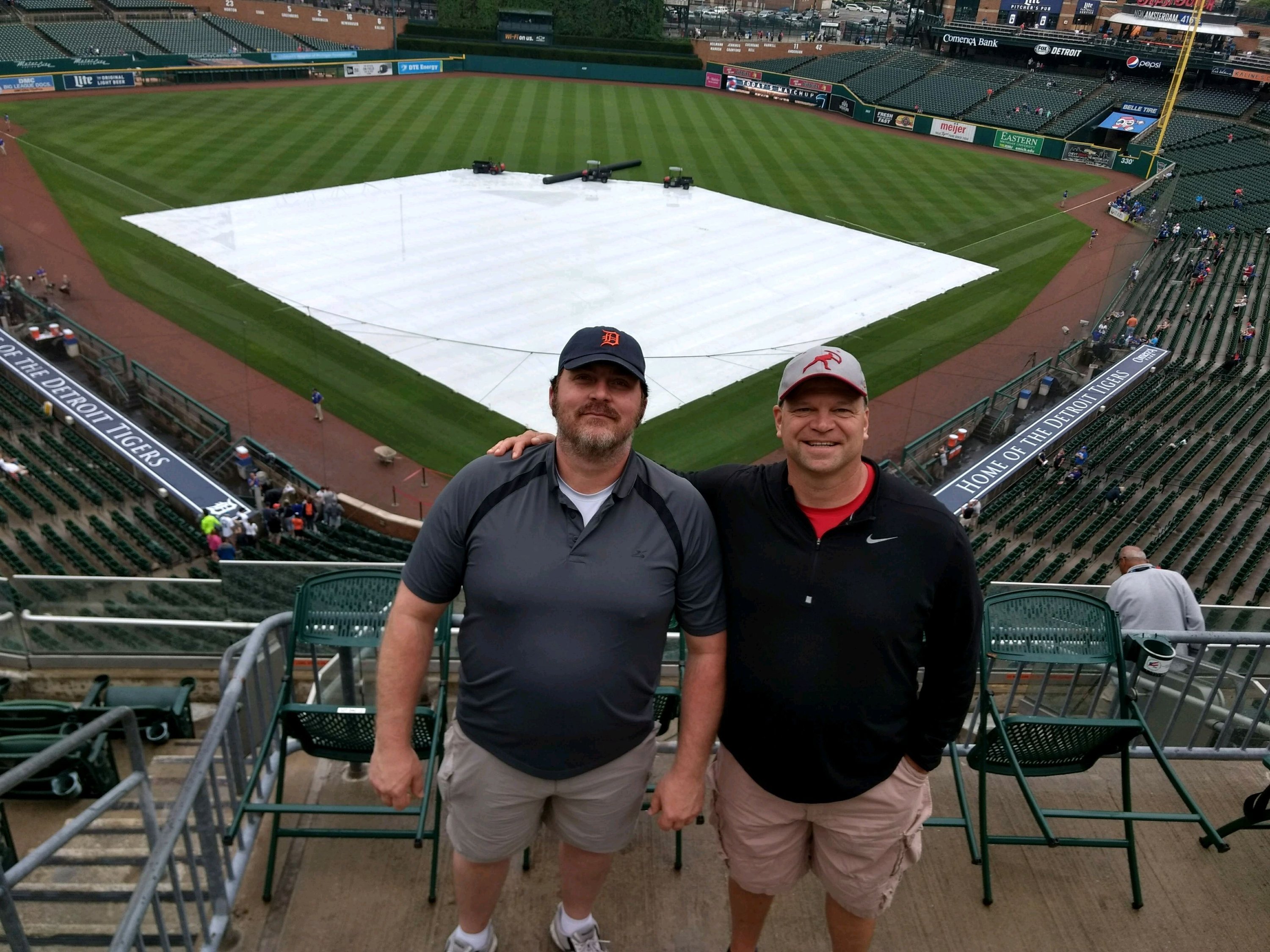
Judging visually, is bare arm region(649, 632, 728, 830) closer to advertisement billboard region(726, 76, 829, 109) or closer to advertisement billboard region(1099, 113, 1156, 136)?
advertisement billboard region(1099, 113, 1156, 136)

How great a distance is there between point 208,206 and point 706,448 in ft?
68.7

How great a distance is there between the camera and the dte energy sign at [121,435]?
52.0 ft

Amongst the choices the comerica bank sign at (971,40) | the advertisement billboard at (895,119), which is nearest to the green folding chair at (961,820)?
the advertisement billboard at (895,119)

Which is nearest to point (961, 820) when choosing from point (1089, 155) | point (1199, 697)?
point (1199, 697)

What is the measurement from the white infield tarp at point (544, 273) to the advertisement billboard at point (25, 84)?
22.3m

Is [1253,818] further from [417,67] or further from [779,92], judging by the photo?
[417,67]

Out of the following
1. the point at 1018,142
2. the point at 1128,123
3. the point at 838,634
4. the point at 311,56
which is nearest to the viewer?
the point at 838,634

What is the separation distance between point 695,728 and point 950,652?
90 centimetres

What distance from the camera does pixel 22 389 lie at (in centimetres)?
1861

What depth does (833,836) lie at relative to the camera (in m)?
3.24

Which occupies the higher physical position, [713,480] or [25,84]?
[713,480]

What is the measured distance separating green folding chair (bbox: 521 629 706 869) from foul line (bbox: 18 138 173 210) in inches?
1169

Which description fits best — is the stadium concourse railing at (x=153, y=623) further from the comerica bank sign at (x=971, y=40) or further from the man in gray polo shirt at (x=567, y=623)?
the comerica bank sign at (x=971, y=40)

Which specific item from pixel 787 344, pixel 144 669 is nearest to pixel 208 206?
pixel 787 344
